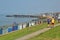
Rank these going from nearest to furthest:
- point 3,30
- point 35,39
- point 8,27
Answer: point 35,39, point 3,30, point 8,27

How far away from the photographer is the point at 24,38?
17125mm

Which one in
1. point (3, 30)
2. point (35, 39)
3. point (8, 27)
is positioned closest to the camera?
point (35, 39)

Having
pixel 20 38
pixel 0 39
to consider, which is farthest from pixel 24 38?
pixel 0 39

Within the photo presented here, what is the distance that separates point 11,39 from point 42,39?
2.06m

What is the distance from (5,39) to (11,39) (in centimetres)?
49

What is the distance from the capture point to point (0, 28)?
944 inches

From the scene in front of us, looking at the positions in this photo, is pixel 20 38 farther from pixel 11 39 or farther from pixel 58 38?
pixel 58 38

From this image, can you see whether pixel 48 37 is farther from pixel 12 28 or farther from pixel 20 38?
pixel 12 28

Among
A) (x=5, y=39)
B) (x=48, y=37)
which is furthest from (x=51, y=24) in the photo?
(x=5, y=39)

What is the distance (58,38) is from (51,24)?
21.5 feet

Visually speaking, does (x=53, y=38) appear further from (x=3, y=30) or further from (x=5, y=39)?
(x=3, y=30)

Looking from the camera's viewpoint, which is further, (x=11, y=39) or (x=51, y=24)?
(x=51, y=24)

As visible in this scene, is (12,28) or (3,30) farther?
(12,28)

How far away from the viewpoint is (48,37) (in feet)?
58.2
